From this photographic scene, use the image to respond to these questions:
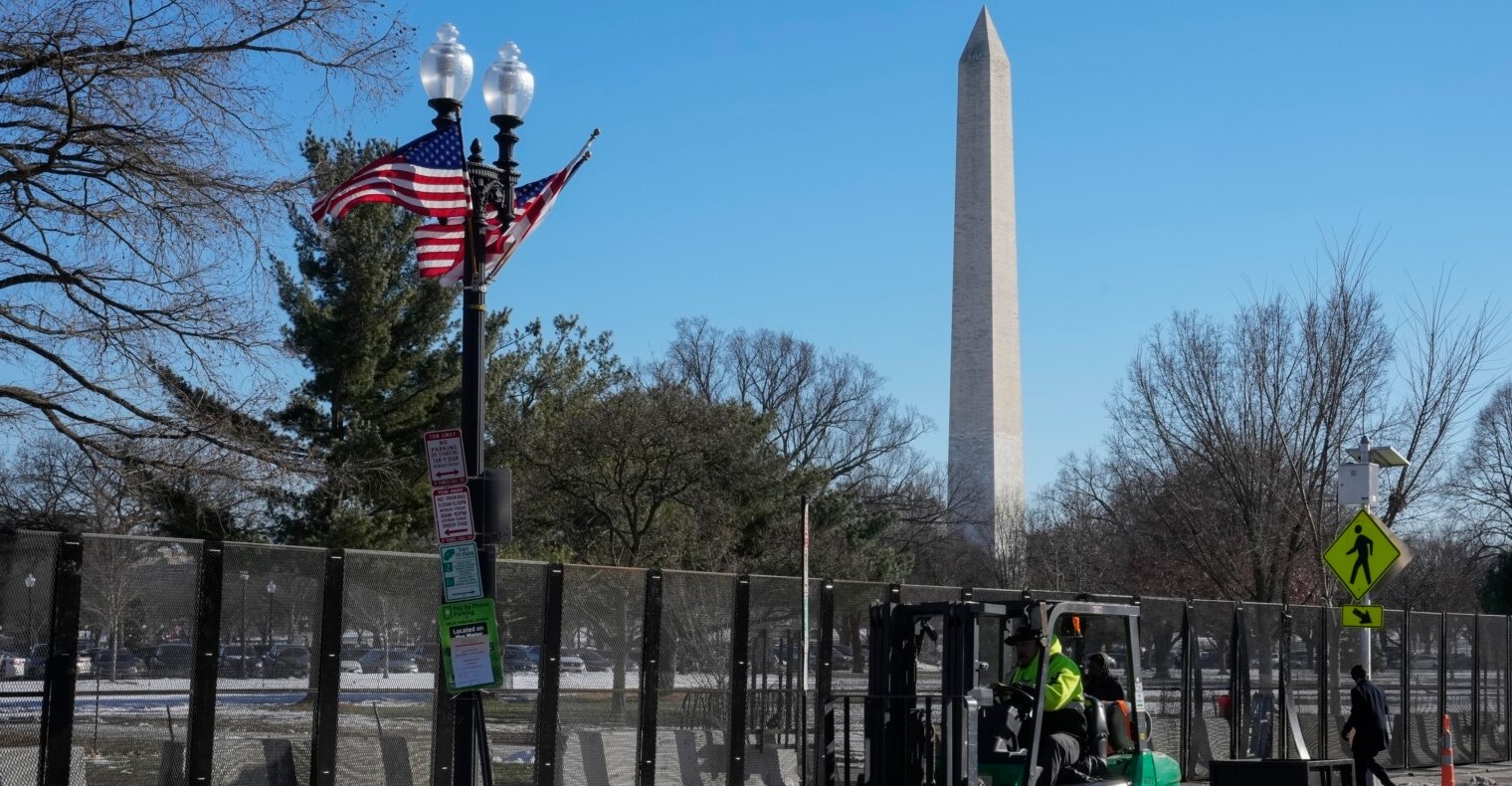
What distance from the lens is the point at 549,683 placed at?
1380 centimetres

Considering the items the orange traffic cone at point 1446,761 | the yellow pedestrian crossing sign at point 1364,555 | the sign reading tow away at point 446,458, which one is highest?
the sign reading tow away at point 446,458

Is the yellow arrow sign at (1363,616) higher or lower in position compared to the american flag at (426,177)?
lower

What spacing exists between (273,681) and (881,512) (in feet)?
168

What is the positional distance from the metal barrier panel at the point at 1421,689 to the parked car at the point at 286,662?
55.8 ft

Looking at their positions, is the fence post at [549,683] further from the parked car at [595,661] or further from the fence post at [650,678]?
the fence post at [650,678]

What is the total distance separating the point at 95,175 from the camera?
1352cm

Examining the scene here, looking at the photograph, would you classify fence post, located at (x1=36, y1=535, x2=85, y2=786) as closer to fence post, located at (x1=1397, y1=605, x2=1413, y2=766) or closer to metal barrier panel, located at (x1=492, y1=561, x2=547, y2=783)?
metal barrier panel, located at (x1=492, y1=561, x2=547, y2=783)

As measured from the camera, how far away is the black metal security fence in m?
10.9

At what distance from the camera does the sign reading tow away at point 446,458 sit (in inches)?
404

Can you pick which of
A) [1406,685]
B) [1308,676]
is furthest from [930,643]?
[1406,685]

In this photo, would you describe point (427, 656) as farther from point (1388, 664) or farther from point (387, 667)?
point (1388, 664)

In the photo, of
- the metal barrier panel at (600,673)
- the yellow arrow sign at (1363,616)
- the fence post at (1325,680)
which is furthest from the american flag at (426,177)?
the fence post at (1325,680)

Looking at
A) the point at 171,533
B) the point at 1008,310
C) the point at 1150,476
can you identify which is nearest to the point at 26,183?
the point at 171,533

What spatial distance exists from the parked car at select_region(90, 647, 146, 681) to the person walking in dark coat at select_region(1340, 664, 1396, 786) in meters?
12.1
